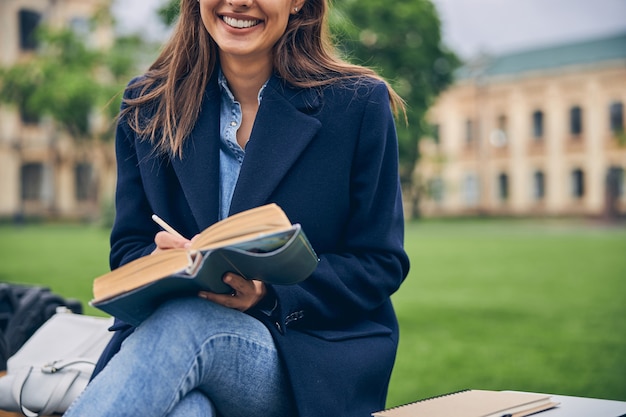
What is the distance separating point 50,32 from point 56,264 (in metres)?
18.4

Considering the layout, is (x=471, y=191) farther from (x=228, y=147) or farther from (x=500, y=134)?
(x=228, y=147)

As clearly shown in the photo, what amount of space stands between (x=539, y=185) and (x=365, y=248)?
46.6 meters

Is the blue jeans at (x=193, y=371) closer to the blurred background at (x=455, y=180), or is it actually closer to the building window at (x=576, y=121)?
the blurred background at (x=455, y=180)

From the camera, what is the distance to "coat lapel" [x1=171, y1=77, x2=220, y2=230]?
7.36ft

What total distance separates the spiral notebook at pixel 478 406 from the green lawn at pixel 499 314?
3.19 metres

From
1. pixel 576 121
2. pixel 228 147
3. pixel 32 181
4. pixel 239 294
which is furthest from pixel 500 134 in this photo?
pixel 239 294

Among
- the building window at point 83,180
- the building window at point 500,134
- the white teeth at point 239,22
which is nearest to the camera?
the white teeth at point 239,22

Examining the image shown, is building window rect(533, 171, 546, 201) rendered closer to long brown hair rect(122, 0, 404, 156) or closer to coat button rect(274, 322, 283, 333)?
long brown hair rect(122, 0, 404, 156)

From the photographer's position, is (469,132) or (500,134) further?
(469,132)

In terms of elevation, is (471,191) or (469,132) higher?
(469,132)

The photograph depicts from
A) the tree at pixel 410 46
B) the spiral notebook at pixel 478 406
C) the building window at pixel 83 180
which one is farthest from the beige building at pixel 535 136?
the spiral notebook at pixel 478 406

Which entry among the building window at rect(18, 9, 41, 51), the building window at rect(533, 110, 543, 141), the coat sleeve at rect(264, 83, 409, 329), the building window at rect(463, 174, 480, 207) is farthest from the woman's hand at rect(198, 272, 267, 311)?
the building window at rect(463, 174, 480, 207)

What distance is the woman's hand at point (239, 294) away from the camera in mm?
1840

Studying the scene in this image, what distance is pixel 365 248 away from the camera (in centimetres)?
221
